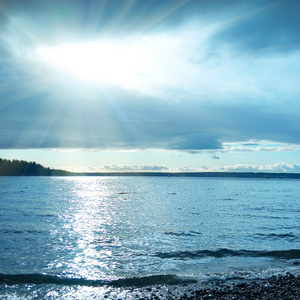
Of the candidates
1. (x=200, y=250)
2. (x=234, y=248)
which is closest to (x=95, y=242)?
(x=200, y=250)

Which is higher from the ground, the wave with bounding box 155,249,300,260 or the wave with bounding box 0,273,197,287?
the wave with bounding box 0,273,197,287

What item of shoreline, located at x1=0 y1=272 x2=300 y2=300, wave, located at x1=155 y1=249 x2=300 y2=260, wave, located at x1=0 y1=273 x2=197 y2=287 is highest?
shoreline, located at x1=0 y1=272 x2=300 y2=300

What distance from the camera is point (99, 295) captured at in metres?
14.1

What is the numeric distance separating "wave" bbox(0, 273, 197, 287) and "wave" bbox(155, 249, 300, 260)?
185 inches

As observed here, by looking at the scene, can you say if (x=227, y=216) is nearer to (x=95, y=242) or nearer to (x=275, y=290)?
(x=95, y=242)

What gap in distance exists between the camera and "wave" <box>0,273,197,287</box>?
15617mm

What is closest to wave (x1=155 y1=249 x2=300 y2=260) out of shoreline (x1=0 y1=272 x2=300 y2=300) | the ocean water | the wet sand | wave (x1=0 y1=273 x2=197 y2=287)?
the ocean water

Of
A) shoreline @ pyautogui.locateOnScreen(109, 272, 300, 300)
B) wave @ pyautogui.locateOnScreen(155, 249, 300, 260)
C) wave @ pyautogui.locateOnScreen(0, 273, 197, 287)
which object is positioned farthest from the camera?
wave @ pyautogui.locateOnScreen(155, 249, 300, 260)

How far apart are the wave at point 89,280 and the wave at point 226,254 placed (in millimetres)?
4690

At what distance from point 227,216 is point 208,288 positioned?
29358mm

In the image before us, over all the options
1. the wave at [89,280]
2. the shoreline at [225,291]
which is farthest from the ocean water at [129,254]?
the shoreline at [225,291]

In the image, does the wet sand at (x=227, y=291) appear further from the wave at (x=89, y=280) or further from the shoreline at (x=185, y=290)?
the wave at (x=89, y=280)

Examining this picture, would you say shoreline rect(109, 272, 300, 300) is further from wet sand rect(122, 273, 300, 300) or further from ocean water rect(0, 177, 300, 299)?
ocean water rect(0, 177, 300, 299)

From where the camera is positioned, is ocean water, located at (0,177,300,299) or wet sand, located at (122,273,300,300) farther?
ocean water, located at (0,177,300,299)
